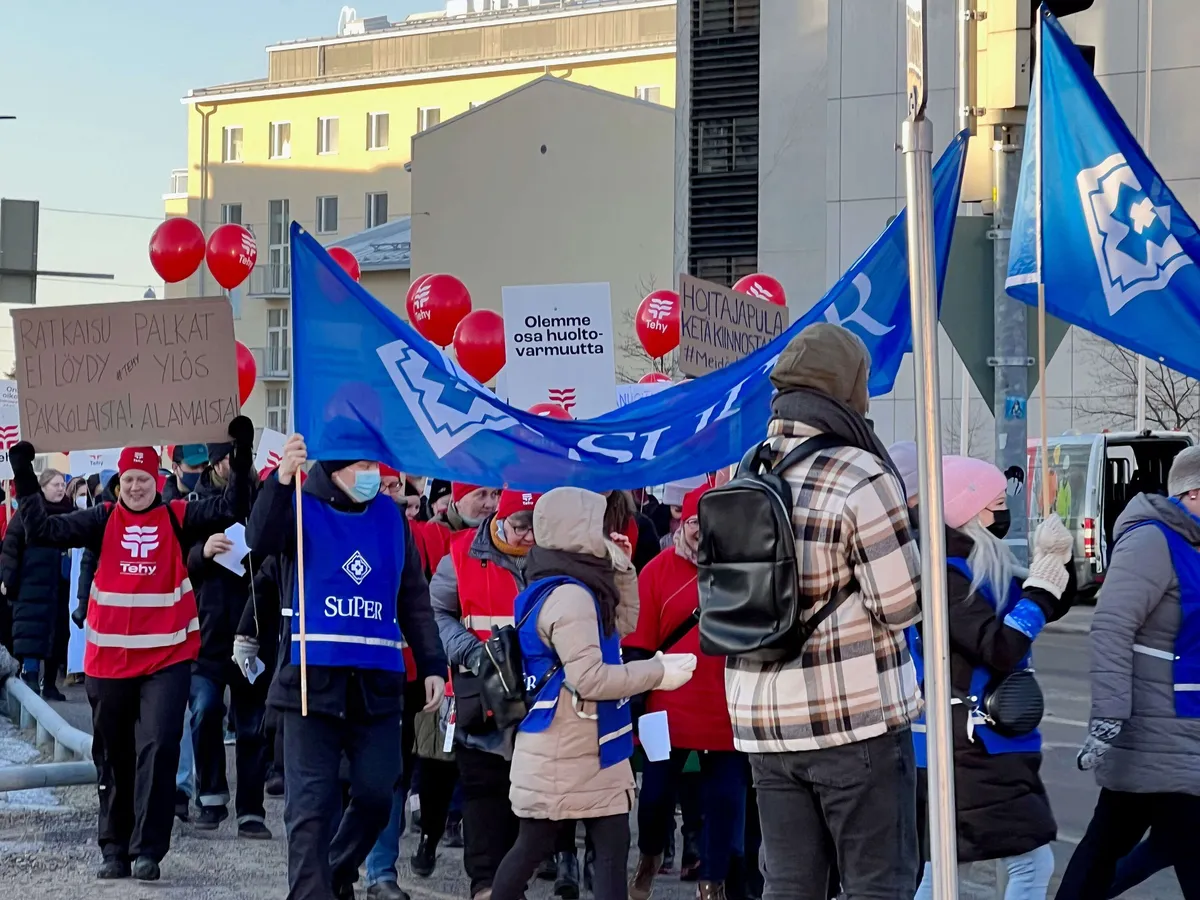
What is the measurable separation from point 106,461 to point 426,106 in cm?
4572

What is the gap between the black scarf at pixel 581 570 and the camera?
6.32 meters

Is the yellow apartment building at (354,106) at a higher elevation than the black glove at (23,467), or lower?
higher

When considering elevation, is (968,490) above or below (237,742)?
above

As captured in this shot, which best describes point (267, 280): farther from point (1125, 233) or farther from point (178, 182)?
point (1125, 233)

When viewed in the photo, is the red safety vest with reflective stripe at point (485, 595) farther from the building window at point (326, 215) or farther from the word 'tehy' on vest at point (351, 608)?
the building window at point (326, 215)

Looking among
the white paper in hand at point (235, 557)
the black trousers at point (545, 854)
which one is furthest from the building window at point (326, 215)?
the black trousers at point (545, 854)

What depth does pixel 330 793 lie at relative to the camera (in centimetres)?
693

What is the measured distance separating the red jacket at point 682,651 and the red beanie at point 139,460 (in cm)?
244

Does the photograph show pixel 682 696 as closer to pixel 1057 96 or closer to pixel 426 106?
pixel 1057 96

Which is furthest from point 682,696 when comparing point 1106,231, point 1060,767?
point 1060,767

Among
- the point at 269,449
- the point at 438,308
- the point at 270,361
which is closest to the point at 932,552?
the point at 269,449

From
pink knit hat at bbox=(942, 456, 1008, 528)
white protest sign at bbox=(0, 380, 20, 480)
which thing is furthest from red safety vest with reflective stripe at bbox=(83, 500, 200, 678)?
white protest sign at bbox=(0, 380, 20, 480)

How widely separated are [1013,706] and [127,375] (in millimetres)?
4350

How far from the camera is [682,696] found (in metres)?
7.62
